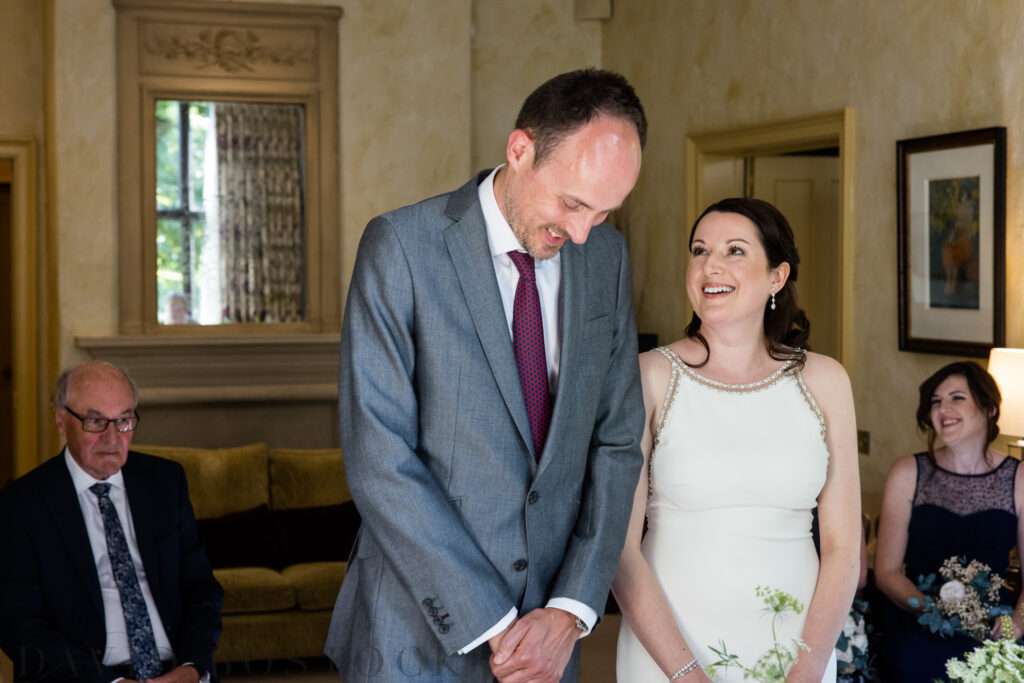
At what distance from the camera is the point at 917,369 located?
481cm

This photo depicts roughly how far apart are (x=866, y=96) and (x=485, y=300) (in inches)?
149

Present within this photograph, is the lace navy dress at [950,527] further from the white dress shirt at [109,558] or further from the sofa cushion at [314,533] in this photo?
the sofa cushion at [314,533]

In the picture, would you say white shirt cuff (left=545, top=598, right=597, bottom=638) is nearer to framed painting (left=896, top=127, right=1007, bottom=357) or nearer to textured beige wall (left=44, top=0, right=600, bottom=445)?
framed painting (left=896, top=127, right=1007, bottom=357)

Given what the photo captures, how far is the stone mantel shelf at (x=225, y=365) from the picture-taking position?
6609 millimetres

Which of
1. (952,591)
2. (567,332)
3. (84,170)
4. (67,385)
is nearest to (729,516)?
(567,332)

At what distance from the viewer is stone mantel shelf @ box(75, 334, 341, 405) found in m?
6.61

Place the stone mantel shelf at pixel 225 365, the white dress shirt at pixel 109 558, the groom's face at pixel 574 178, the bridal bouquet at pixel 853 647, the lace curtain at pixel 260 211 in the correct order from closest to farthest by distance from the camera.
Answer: the groom's face at pixel 574 178 → the white dress shirt at pixel 109 558 → the bridal bouquet at pixel 853 647 → the stone mantel shelf at pixel 225 365 → the lace curtain at pixel 260 211

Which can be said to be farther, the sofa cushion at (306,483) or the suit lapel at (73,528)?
the sofa cushion at (306,483)

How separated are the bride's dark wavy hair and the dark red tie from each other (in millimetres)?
463

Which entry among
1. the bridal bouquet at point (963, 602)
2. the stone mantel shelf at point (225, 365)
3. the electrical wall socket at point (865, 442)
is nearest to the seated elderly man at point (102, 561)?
the bridal bouquet at point (963, 602)

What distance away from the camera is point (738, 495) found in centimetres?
222

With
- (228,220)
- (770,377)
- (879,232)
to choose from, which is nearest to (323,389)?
(228,220)

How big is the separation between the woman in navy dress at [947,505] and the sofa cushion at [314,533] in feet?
8.48

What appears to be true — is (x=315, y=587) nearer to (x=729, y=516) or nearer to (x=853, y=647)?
(x=853, y=647)
